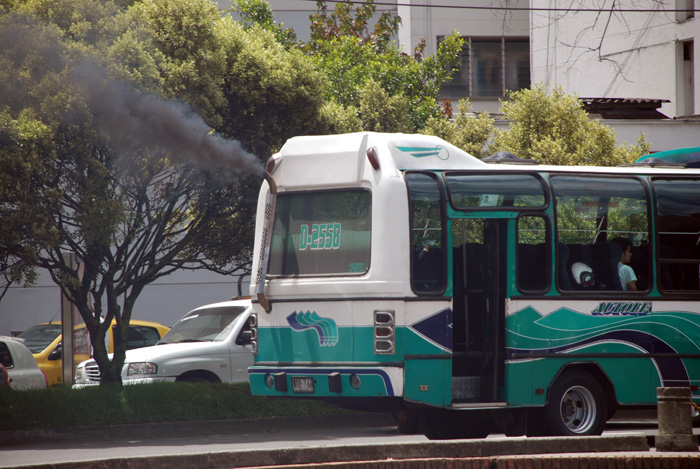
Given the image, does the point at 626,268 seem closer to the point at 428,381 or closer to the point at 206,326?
the point at 428,381

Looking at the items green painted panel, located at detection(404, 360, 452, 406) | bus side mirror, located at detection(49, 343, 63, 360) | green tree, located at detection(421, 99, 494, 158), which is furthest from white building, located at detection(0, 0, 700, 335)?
green painted panel, located at detection(404, 360, 452, 406)

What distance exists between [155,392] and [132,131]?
→ 3.85m

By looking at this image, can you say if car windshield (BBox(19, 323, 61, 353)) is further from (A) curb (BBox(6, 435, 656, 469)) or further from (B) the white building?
(A) curb (BBox(6, 435, 656, 469))

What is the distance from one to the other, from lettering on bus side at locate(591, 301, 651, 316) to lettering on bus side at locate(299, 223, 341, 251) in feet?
9.68

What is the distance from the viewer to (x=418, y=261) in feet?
31.9

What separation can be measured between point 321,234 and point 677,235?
13.6ft

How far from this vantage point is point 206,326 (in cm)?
1585

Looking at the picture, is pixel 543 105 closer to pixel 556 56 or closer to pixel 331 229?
pixel 331 229

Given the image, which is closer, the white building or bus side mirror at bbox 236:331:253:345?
bus side mirror at bbox 236:331:253:345

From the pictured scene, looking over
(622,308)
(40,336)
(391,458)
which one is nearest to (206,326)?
(40,336)

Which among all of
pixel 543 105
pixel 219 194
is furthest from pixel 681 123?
pixel 219 194

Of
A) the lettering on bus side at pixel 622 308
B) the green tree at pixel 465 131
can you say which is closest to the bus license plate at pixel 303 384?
the lettering on bus side at pixel 622 308

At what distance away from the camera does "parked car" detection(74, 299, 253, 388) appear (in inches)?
591

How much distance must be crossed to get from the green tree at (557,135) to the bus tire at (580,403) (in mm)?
8310
